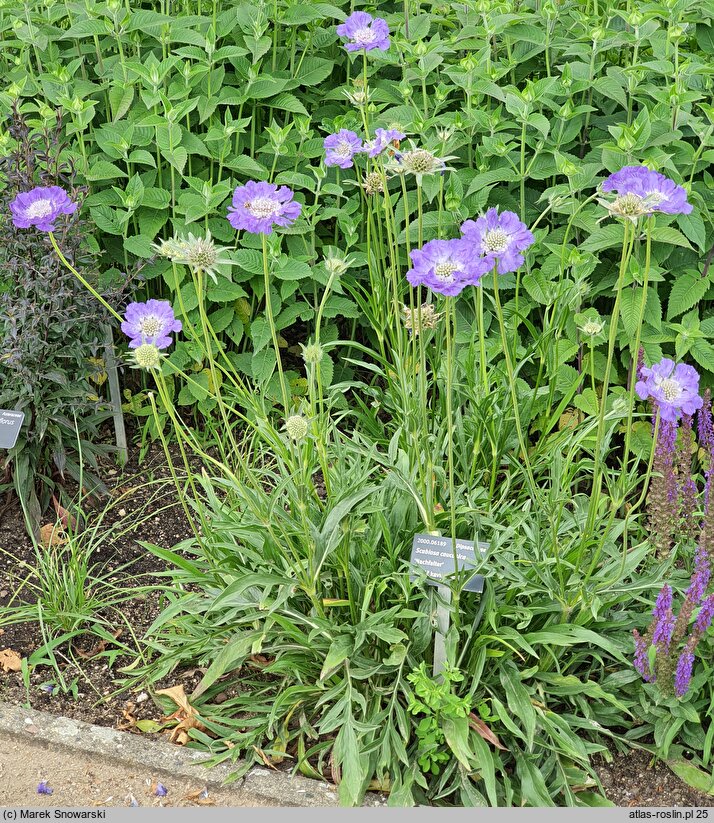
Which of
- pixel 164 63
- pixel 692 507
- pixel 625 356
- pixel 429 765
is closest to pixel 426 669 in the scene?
pixel 429 765

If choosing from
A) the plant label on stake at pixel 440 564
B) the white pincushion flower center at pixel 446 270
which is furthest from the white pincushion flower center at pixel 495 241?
the plant label on stake at pixel 440 564

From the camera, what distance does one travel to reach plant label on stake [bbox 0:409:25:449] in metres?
2.93

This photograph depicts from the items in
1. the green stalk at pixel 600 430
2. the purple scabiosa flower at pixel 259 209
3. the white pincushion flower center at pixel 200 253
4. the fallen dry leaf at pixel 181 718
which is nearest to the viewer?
the green stalk at pixel 600 430

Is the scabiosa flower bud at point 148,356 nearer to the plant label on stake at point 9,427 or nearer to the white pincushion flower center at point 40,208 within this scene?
the white pincushion flower center at point 40,208

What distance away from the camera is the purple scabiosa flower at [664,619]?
2.21 metres

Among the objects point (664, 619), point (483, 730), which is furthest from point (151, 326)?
point (664, 619)

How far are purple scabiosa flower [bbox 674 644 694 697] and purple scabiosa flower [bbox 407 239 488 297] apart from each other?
1035 millimetres

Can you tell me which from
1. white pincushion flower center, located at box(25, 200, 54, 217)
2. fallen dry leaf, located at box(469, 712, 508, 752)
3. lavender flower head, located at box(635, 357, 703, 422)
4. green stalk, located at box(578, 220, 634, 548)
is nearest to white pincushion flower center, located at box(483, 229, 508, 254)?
green stalk, located at box(578, 220, 634, 548)

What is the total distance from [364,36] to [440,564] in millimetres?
1533

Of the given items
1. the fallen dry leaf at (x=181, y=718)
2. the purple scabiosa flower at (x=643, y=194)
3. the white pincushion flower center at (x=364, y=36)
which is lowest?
the fallen dry leaf at (x=181, y=718)

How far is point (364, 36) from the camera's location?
2.74 meters

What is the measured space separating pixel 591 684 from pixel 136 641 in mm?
1285

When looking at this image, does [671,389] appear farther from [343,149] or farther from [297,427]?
[343,149]

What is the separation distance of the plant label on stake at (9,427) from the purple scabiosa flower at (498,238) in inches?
63.8
